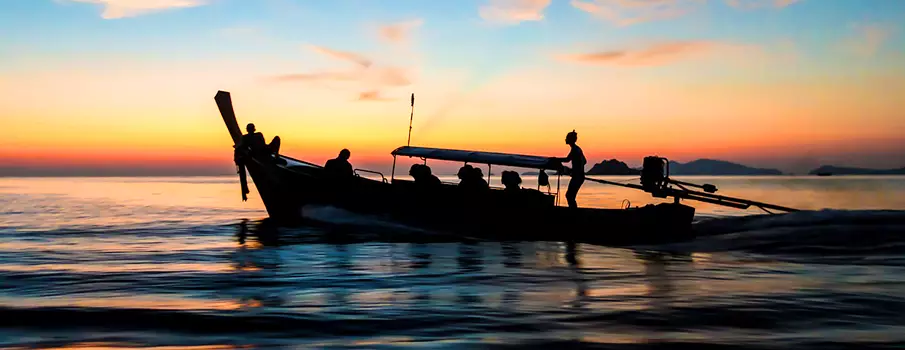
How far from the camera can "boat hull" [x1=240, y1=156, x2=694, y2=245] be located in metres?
19.9

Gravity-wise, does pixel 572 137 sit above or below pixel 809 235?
above

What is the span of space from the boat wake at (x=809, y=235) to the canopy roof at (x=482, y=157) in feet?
12.5

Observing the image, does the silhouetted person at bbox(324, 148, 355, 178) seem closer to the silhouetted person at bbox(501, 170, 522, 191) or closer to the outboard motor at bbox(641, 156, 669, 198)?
the silhouetted person at bbox(501, 170, 522, 191)

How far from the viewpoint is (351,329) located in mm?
8422

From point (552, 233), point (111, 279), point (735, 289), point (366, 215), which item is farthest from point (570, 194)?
point (111, 279)

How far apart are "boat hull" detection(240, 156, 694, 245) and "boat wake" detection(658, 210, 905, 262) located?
113 cm

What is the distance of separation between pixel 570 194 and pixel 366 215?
7.18 meters

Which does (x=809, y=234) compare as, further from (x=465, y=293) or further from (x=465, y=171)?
(x=465, y=293)

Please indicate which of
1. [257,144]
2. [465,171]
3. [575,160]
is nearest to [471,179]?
[465,171]

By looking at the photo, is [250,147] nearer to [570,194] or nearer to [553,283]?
[570,194]

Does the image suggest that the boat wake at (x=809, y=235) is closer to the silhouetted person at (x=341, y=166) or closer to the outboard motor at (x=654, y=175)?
the outboard motor at (x=654, y=175)

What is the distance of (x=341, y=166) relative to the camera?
24719 millimetres

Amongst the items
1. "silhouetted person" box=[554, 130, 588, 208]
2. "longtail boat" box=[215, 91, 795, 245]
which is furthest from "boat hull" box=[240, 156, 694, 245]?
"silhouetted person" box=[554, 130, 588, 208]

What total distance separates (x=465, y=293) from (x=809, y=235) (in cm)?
1183
